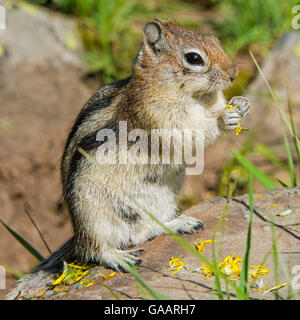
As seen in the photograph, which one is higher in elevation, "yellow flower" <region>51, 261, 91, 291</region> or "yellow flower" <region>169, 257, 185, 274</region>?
"yellow flower" <region>169, 257, 185, 274</region>

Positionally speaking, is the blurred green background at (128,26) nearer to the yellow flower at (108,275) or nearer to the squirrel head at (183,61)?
the squirrel head at (183,61)

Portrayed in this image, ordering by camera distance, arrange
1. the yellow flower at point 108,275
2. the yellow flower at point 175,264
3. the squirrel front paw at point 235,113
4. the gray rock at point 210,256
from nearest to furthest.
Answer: the gray rock at point 210,256
the yellow flower at point 175,264
the yellow flower at point 108,275
the squirrel front paw at point 235,113

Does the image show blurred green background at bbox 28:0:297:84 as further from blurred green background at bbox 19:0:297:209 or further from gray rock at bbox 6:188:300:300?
gray rock at bbox 6:188:300:300

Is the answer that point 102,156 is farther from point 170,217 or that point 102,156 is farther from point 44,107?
point 44,107

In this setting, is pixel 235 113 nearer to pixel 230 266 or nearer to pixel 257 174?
pixel 257 174

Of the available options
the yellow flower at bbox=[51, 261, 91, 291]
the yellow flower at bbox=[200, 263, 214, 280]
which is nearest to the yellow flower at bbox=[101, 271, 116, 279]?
the yellow flower at bbox=[51, 261, 91, 291]

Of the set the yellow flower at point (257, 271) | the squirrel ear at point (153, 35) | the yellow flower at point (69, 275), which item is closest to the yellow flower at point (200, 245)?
the yellow flower at point (257, 271)
